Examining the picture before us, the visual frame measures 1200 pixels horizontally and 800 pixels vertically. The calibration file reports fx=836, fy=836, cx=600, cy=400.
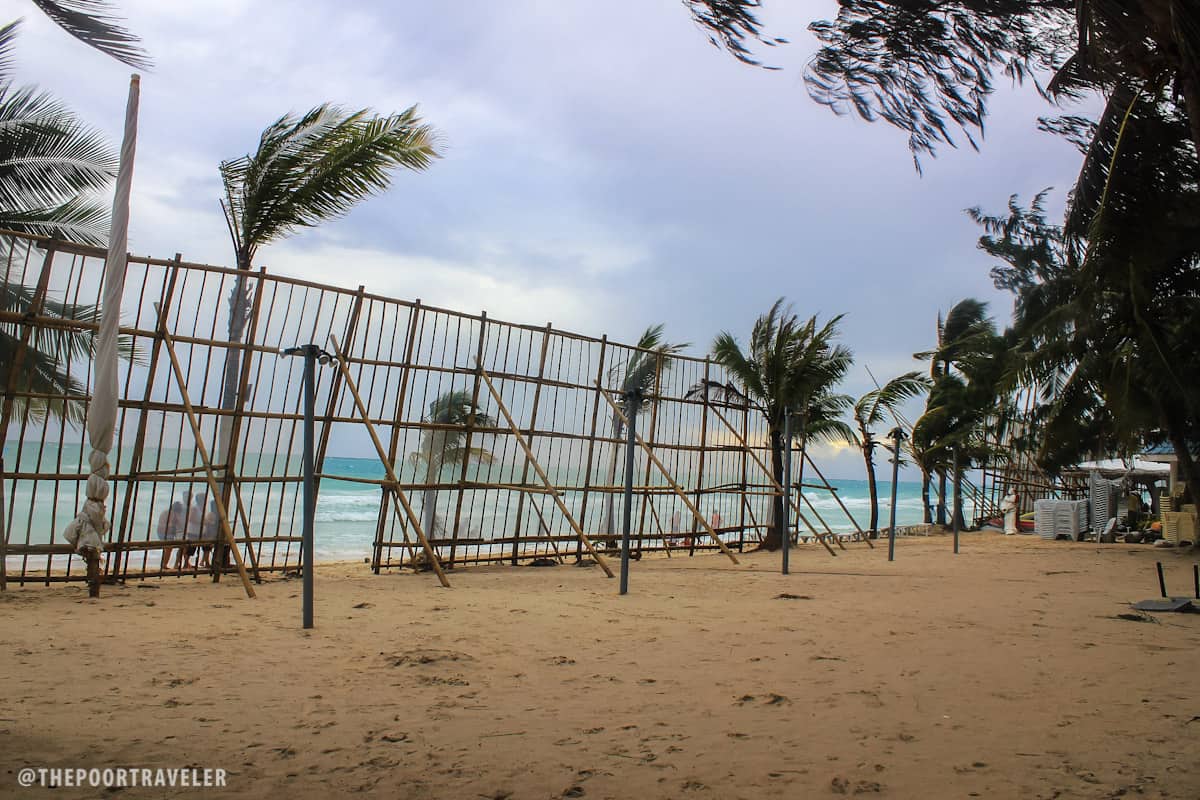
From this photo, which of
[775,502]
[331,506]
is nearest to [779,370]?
[775,502]

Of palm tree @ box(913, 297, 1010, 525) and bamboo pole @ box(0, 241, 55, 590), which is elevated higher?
palm tree @ box(913, 297, 1010, 525)

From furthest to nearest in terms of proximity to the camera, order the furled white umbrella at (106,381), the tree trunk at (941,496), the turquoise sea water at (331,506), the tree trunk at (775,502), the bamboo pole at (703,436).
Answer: the tree trunk at (941,496) < the tree trunk at (775,502) < the bamboo pole at (703,436) < the turquoise sea water at (331,506) < the furled white umbrella at (106,381)

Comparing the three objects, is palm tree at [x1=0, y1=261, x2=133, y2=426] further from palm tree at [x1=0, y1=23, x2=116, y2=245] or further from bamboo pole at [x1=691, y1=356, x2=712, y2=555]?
bamboo pole at [x1=691, y1=356, x2=712, y2=555]

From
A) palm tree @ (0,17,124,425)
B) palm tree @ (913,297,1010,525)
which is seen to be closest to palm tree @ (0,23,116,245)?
palm tree @ (0,17,124,425)

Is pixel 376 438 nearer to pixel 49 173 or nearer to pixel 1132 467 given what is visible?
pixel 49 173

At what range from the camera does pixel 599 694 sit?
170 inches

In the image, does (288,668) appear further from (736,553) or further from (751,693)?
(736,553)

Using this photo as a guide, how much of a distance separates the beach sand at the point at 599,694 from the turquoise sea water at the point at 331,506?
1464 millimetres

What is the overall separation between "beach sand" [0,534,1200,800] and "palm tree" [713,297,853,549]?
308 inches

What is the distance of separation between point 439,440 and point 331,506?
839 inches

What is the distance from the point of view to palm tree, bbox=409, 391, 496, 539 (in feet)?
32.4

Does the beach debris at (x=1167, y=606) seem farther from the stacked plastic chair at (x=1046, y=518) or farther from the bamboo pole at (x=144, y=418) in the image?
the stacked plastic chair at (x=1046, y=518)

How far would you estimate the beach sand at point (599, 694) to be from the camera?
3.11 m

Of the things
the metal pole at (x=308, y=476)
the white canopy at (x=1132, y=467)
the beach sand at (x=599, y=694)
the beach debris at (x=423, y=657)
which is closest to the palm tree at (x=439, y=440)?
the beach sand at (x=599, y=694)
